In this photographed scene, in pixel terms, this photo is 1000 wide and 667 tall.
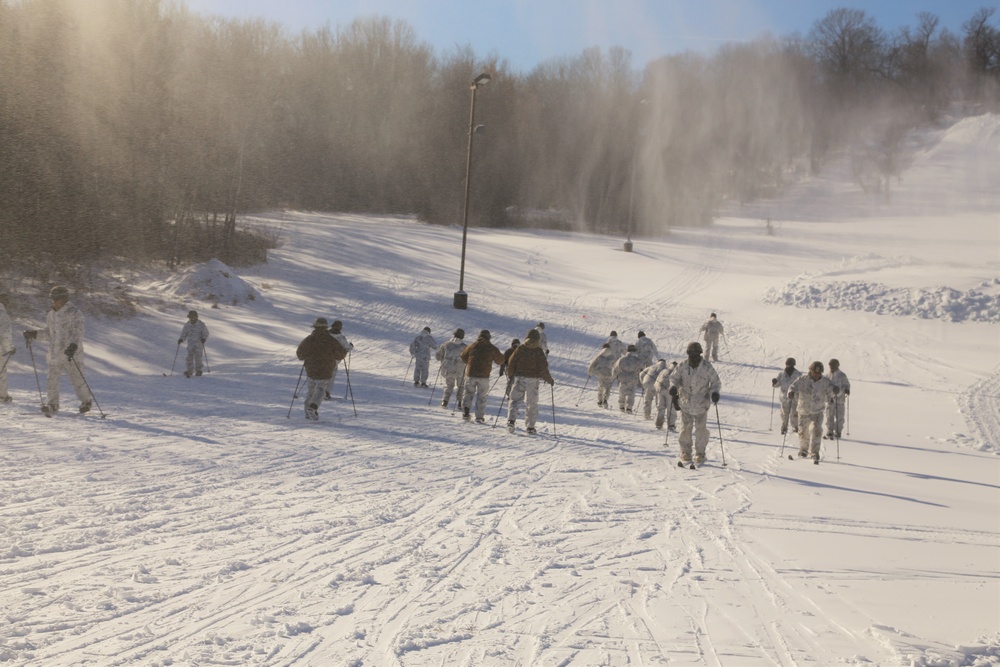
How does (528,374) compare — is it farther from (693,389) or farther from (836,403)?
(836,403)

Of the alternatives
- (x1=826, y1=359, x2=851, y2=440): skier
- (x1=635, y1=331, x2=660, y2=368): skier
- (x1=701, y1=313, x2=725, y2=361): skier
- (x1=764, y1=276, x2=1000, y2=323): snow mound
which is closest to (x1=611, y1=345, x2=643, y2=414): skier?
(x1=635, y1=331, x2=660, y2=368): skier

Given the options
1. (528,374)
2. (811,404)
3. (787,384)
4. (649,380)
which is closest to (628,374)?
(649,380)

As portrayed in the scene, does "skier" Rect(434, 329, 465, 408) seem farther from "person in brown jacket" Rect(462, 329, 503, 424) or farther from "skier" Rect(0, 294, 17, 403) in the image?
"skier" Rect(0, 294, 17, 403)

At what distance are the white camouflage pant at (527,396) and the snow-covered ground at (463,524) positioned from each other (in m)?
0.34

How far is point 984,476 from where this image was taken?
39.8 ft

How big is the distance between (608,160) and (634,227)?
28.8ft

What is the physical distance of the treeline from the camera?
25047mm

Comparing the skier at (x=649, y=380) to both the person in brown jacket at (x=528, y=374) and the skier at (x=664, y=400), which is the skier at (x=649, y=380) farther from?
the person in brown jacket at (x=528, y=374)

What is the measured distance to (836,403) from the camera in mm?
14820

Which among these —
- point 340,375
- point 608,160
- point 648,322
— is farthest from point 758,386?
point 608,160

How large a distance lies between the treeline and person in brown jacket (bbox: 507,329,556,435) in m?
17.2

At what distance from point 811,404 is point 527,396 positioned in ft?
14.3

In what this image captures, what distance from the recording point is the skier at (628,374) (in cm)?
1703

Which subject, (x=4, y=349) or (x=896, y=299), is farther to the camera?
(x=896, y=299)
